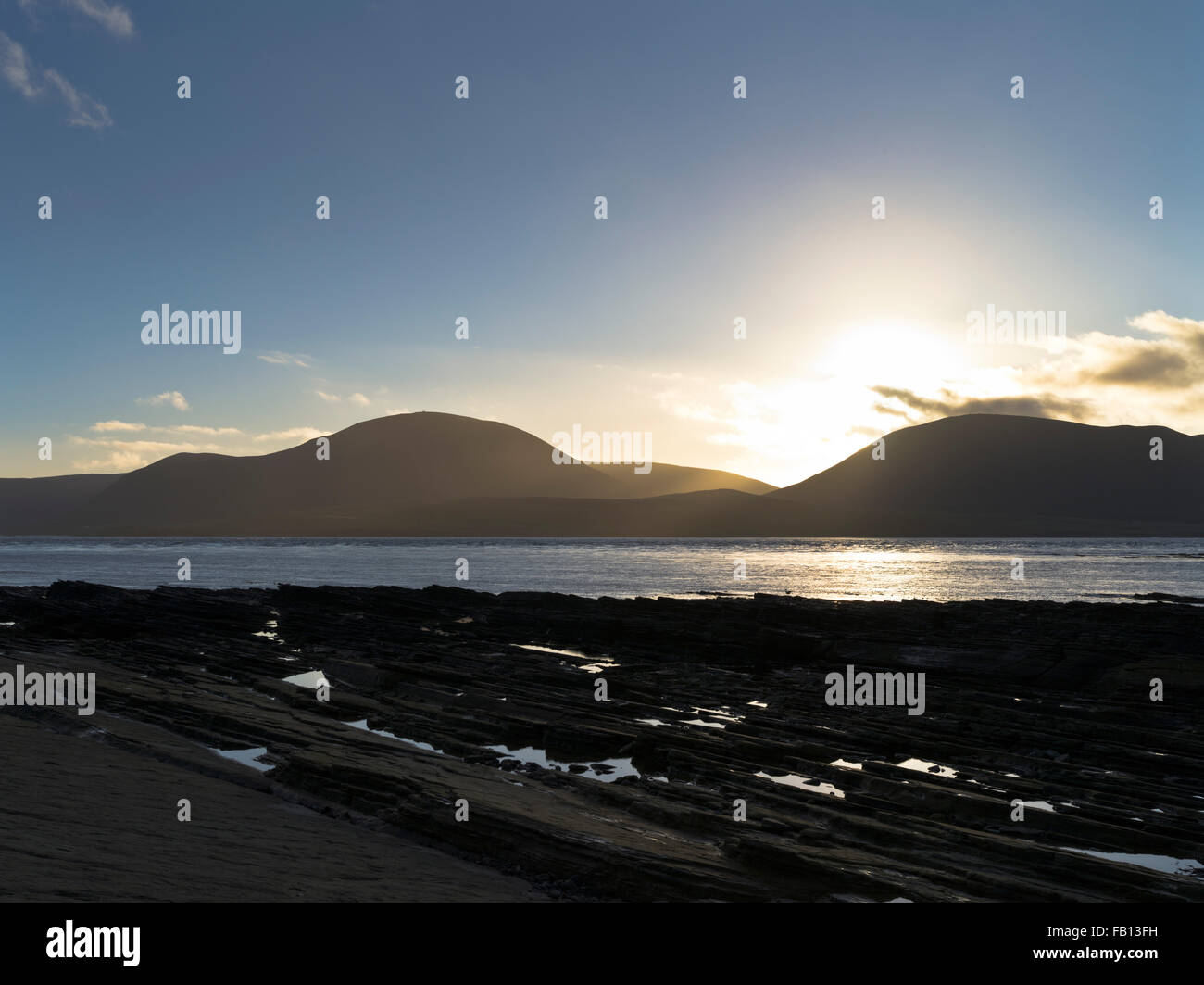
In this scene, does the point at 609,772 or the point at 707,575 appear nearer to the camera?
the point at 609,772

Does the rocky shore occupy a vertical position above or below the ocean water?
above

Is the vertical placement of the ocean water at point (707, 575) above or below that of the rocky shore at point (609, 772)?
below

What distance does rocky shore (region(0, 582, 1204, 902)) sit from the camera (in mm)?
9070

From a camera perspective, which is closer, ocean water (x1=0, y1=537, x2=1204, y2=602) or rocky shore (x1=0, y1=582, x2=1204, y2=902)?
rocky shore (x1=0, y1=582, x2=1204, y2=902)

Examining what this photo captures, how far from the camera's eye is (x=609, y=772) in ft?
47.9

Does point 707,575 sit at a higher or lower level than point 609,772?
lower

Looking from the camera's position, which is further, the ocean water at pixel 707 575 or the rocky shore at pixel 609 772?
the ocean water at pixel 707 575

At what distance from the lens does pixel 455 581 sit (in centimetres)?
7231

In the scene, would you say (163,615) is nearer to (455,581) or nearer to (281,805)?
(281,805)

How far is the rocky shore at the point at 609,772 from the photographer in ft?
29.8
